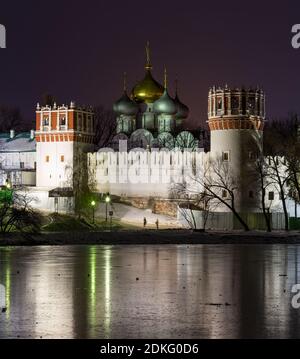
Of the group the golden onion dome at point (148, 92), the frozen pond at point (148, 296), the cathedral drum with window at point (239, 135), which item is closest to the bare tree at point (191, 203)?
the cathedral drum with window at point (239, 135)

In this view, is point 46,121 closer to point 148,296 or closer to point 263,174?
point 263,174

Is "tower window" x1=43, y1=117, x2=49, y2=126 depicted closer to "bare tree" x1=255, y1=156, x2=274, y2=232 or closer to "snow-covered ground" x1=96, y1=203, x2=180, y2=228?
"snow-covered ground" x1=96, y1=203, x2=180, y2=228

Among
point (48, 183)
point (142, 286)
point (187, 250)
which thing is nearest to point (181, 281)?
point (142, 286)

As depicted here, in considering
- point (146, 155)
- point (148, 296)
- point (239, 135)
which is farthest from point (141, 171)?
point (148, 296)

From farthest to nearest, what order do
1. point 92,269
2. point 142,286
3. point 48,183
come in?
point 48,183 < point 92,269 < point 142,286

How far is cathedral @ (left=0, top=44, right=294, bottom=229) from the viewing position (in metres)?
68.3

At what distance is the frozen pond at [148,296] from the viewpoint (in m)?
15.0

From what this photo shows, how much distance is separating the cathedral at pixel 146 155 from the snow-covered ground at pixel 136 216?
2.94ft

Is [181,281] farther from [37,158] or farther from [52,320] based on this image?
[37,158]

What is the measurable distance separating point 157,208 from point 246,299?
50.2 m

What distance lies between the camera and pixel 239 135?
6894 cm

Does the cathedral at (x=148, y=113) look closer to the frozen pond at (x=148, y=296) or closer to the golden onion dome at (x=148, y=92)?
the golden onion dome at (x=148, y=92)

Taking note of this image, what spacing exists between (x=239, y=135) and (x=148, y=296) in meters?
50.6

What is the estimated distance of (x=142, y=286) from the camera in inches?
836
